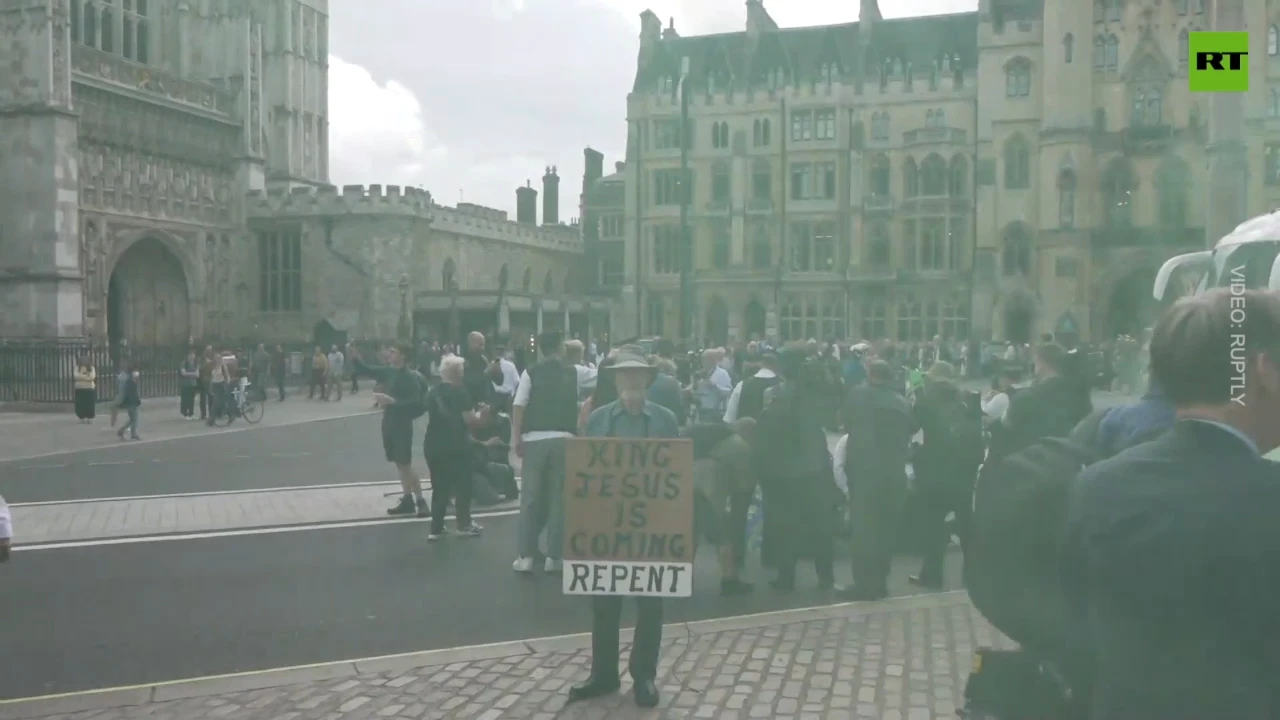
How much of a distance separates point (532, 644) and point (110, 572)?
155 inches

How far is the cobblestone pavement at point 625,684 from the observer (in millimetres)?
5582

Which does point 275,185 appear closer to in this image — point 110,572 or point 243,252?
point 243,252

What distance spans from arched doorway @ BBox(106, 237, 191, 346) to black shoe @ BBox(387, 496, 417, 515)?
2909 cm

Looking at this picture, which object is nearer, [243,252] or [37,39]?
[37,39]

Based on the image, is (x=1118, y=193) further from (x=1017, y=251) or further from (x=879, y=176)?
(x=879, y=176)

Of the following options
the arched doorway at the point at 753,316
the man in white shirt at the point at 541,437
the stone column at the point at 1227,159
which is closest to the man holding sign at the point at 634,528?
the man in white shirt at the point at 541,437

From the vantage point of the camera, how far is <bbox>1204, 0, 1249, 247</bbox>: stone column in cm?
1019

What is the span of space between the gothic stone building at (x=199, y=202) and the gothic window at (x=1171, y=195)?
22642mm

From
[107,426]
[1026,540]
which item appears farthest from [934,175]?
[1026,540]

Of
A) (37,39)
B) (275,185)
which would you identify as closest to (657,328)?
(275,185)

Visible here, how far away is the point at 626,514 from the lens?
5.70m

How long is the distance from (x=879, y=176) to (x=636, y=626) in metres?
49.1

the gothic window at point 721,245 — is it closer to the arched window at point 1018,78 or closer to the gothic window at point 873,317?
the gothic window at point 873,317

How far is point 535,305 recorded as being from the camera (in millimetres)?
48812
